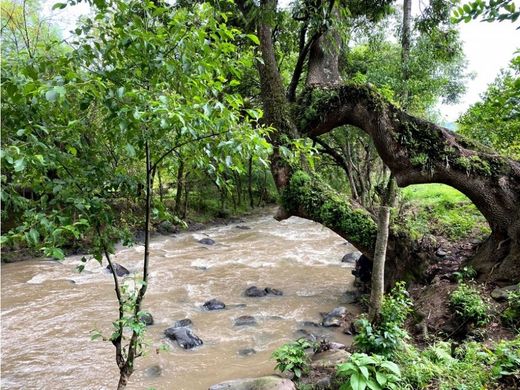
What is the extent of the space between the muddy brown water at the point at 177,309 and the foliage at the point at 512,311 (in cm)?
260

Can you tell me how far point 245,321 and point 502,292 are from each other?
Result: 14.7 ft

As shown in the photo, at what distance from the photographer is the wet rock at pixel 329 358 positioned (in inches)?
172

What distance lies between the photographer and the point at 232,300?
8.74m

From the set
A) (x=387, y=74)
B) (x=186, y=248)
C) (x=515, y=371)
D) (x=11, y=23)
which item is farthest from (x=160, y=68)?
(x=11, y=23)

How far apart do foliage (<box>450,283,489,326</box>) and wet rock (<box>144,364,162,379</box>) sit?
439 centimetres

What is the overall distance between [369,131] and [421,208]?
4260mm

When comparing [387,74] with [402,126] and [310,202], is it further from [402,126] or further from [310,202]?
[310,202]

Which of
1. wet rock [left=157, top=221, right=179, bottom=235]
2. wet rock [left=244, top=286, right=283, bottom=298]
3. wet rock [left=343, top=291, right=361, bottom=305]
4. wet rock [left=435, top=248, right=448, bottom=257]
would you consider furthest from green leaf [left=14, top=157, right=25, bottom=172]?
wet rock [left=157, top=221, right=179, bottom=235]

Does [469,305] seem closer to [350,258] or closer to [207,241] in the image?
[350,258]

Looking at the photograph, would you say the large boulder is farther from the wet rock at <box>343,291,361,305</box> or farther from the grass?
the wet rock at <box>343,291,361,305</box>

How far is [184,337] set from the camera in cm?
670

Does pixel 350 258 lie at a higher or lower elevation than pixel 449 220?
lower

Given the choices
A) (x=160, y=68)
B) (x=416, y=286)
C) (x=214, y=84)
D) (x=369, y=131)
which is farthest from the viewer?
(x=369, y=131)

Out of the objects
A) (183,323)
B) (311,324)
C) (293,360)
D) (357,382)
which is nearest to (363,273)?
(311,324)
